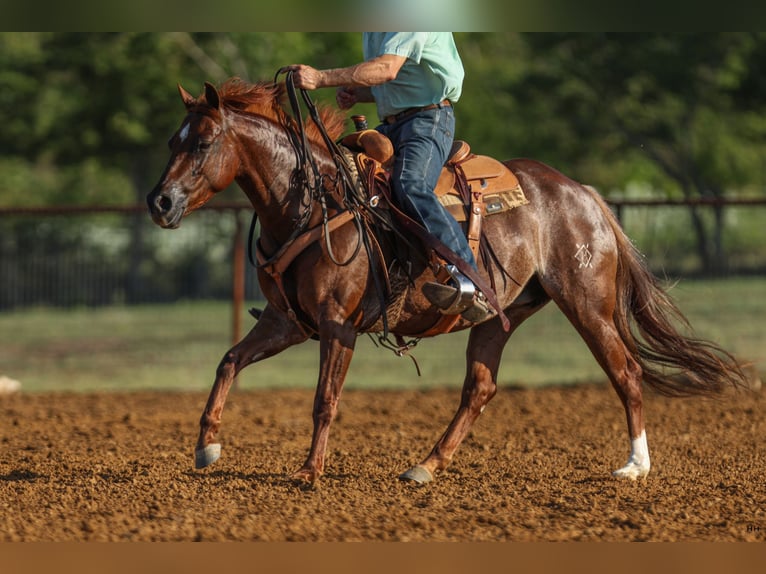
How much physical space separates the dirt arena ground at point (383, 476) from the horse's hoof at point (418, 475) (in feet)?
0.19

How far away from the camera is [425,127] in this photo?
6.62 metres

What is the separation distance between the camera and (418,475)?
6707 mm

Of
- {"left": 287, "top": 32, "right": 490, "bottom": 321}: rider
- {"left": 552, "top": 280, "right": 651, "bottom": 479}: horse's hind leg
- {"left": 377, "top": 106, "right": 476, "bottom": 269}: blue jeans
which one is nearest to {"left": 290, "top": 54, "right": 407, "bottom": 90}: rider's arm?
{"left": 287, "top": 32, "right": 490, "bottom": 321}: rider

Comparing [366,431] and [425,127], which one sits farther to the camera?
[366,431]

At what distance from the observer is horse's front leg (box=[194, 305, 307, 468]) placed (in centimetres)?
647

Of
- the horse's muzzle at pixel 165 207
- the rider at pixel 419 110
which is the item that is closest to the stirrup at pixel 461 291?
the rider at pixel 419 110

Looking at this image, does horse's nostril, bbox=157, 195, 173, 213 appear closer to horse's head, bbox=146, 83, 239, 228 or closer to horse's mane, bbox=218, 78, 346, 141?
horse's head, bbox=146, 83, 239, 228

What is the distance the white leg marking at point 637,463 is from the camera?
688 centimetres

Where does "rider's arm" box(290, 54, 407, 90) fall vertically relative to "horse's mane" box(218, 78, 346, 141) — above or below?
above

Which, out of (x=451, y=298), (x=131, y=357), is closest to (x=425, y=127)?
(x=451, y=298)

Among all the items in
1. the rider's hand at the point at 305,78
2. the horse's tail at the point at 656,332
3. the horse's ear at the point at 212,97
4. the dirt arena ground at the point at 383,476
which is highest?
the rider's hand at the point at 305,78

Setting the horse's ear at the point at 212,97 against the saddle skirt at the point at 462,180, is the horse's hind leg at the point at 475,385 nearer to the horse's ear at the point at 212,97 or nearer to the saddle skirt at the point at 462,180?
the saddle skirt at the point at 462,180

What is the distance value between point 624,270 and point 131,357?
34.4ft

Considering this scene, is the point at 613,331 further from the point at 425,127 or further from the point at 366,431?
the point at 366,431
